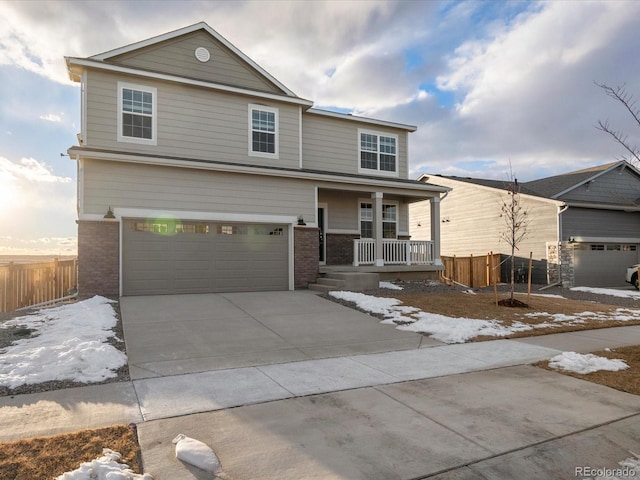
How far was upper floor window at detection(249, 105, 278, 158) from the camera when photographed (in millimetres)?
14352

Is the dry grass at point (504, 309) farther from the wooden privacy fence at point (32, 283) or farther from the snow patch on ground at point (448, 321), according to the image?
the wooden privacy fence at point (32, 283)

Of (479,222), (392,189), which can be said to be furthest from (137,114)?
(479,222)

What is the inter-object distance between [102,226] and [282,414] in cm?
925

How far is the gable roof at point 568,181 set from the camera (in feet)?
66.7

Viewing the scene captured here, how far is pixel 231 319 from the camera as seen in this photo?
349 inches

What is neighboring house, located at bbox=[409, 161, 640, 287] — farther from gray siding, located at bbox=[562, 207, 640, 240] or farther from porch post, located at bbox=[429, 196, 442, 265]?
porch post, located at bbox=[429, 196, 442, 265]

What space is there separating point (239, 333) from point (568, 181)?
68.1 ft

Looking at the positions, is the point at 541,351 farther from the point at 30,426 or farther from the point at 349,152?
the point at 349,152

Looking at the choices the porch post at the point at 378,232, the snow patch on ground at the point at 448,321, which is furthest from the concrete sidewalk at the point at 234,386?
the porch post at the point at 378,232

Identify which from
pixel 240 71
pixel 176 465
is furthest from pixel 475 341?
pixel 240 71

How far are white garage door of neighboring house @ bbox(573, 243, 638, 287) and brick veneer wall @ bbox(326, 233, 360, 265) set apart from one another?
1083cm

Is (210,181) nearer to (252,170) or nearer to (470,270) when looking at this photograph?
(252,170)

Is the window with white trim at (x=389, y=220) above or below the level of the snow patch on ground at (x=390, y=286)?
above

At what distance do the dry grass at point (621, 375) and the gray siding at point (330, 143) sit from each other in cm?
1144
